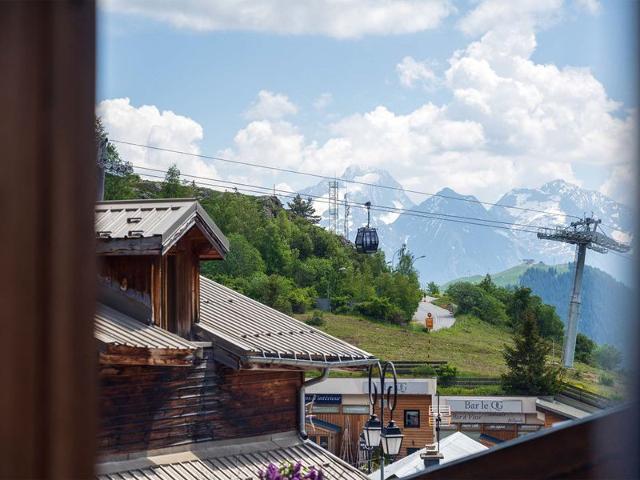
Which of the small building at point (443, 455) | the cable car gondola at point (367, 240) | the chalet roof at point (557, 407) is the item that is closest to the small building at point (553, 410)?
the chalet roof at point (557, 407)

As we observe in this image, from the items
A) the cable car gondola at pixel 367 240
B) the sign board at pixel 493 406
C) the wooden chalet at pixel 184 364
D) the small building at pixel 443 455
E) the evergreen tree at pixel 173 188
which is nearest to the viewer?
the wooden chalet at pixel 184 364

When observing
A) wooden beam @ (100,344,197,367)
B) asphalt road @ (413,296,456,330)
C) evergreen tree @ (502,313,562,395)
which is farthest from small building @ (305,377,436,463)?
wooden beam @ (100,344,197,367)

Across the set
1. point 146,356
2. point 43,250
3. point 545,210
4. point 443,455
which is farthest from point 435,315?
point 545,210

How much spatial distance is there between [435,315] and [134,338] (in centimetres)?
2636

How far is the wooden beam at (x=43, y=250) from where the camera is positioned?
1.06ft

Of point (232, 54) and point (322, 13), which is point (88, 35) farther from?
point (232, 54)

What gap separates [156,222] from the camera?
3844mm

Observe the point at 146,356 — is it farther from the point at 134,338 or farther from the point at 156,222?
the point at 156,222

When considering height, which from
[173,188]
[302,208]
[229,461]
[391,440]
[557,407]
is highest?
[173,188]

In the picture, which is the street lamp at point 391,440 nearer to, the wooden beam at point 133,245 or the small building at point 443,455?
the small building at point 443,455

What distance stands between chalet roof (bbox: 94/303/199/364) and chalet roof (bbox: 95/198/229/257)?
1.10 feet

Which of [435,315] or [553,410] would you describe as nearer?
[553,410]

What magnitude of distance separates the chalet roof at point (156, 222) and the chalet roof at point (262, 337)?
378 mm

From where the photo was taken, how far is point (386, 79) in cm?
11025
